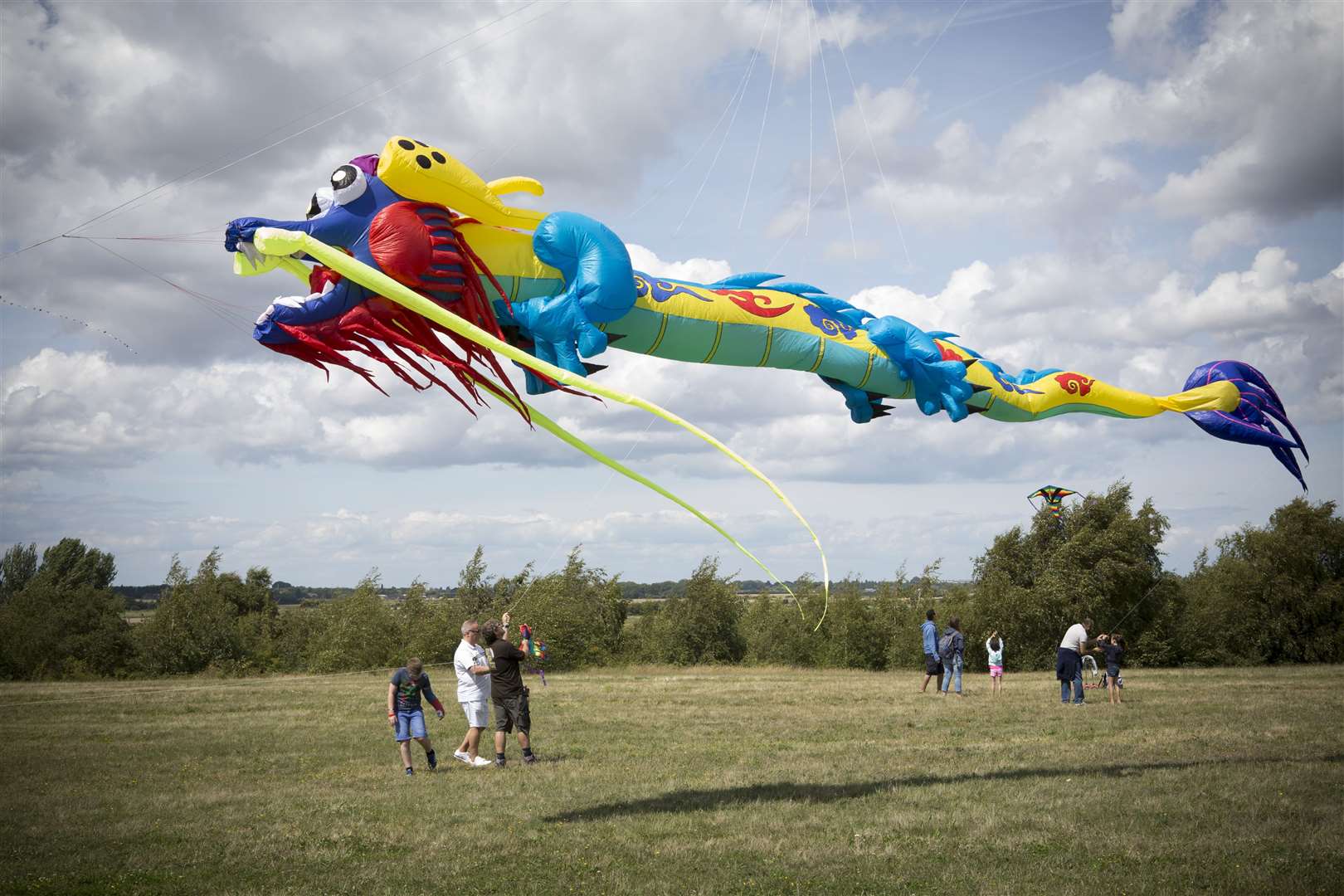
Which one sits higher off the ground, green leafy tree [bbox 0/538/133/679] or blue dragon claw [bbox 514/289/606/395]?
blue dragon claw [bbox 514/289/606/395]

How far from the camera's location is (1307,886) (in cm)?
632

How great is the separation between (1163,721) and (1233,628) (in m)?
20.0

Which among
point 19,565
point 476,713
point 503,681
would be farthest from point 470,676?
point 19,565

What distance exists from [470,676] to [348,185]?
6.67 m

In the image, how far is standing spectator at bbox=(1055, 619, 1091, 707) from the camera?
16.0 meters

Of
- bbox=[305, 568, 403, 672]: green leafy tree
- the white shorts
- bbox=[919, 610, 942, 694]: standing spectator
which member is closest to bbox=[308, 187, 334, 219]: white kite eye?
the white shorts

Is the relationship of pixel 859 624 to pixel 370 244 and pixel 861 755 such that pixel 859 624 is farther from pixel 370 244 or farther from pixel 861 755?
pixel 370 244

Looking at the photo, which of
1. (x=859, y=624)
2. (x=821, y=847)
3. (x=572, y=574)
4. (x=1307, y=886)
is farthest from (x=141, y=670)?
(x=1307, y=886)

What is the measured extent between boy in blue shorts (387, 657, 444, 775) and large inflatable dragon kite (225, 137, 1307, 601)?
Result: 5.48 meters

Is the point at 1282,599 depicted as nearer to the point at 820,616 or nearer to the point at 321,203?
the point at 820,616

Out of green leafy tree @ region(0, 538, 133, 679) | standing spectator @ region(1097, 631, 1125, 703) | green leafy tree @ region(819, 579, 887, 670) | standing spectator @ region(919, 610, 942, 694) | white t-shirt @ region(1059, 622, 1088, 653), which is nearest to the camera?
white t-shirt @ region(1059, 622, 1088, 653)

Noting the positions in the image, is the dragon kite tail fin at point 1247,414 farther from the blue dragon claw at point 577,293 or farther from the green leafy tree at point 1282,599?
the green leafy tree at point 1282,599

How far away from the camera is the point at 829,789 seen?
30.1ft

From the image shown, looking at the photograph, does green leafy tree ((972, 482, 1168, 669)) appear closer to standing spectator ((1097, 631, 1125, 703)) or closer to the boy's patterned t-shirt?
standing spectator ((1097, 631, 1125, 703))
